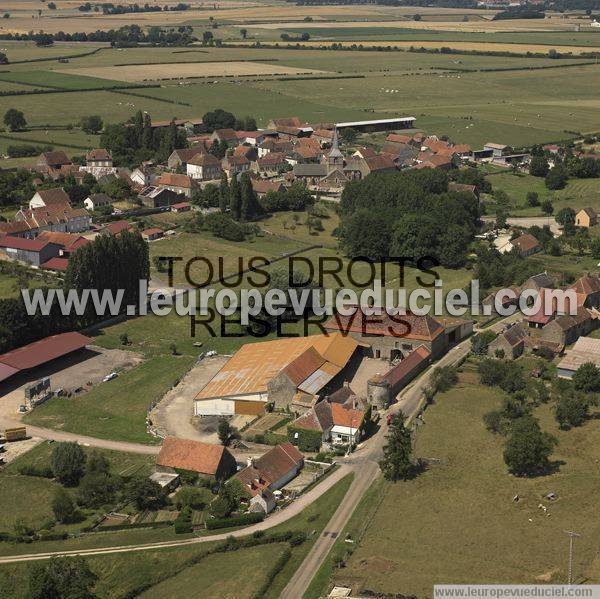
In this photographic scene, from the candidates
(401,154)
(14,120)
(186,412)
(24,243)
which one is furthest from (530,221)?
(14,120)

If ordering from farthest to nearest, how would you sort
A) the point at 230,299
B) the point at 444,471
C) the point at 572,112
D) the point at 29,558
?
the point at 572,112
the point at 230,299
the point at 444,471
the point at 29,558

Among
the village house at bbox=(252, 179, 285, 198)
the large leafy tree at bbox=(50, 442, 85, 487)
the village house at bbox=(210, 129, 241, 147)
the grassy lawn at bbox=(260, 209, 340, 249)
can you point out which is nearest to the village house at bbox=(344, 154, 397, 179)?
the village house at bbox=(252, 179, 285, 198)

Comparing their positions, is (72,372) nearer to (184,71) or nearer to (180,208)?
(180,208)

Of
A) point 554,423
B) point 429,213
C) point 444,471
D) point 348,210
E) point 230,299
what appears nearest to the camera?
point 444,471

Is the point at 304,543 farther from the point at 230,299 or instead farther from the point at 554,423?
the point at 230,299

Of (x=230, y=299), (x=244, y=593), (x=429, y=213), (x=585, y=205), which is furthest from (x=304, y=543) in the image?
(x=585, y=205)

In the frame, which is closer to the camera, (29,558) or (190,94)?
(29,558)

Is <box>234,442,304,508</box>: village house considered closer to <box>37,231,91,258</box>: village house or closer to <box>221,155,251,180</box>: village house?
<box>37,231,91,258</box>: village house
